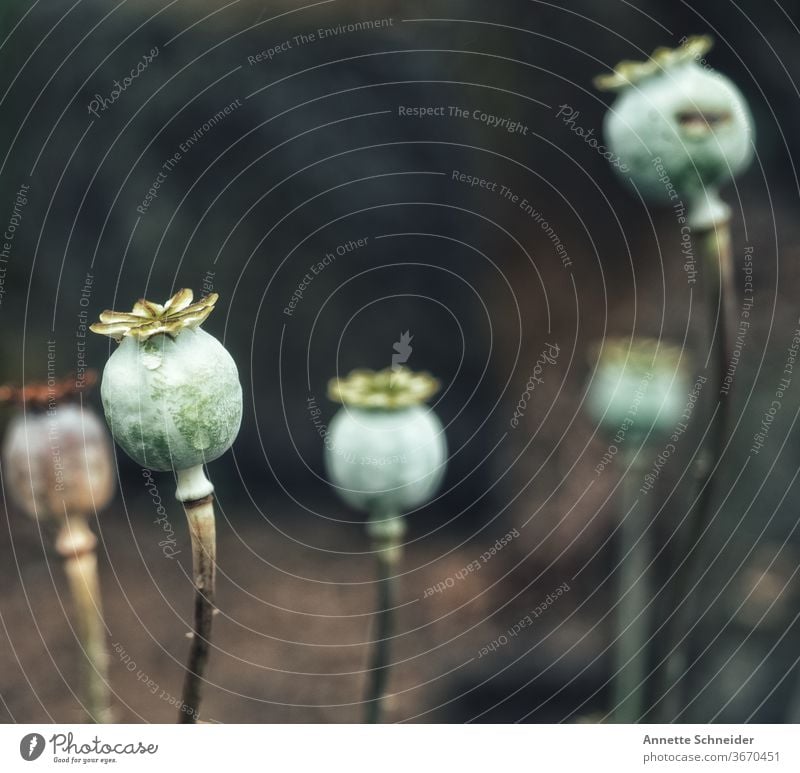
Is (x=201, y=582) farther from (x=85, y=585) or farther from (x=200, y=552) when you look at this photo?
(x=85, y=585)

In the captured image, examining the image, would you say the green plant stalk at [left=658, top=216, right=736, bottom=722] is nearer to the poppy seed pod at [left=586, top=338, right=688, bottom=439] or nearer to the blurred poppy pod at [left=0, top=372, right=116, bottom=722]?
the poppy seed pod at [left=586, top=338, right=688, bottom=439]

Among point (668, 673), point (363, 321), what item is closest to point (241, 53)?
point (363, 321)

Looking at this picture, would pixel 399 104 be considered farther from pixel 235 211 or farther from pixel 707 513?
pixel 707 513

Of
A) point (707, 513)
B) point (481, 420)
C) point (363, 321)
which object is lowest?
point (707, 513)

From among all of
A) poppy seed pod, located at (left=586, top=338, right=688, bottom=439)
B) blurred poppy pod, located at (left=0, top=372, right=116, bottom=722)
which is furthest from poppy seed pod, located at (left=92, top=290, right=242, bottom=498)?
poppy seed pod, located at (left=586, top=338, right=688, bottom=439)

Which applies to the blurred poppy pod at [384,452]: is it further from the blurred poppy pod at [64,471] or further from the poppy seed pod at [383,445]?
the blurred poppy pod at [64,471]

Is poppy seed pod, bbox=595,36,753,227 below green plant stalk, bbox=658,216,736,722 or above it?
above
